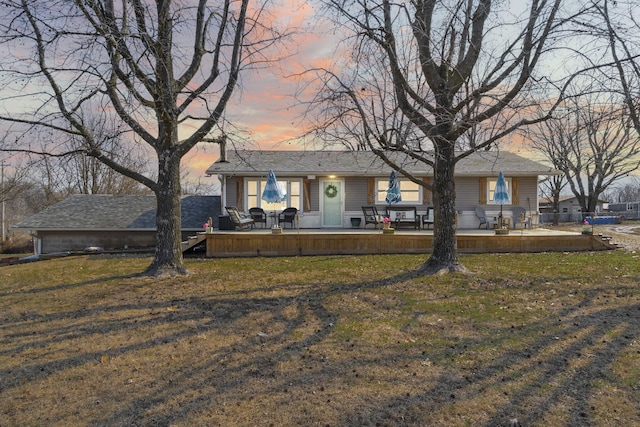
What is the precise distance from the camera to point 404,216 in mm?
16000

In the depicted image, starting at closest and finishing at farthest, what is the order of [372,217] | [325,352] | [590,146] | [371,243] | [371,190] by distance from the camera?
[325,352], [371,243], [372,217], [371,190], [590,146]

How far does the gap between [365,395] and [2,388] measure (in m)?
3.50

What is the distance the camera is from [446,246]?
348 inches

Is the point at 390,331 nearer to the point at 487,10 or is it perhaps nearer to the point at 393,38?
the point at 393,38

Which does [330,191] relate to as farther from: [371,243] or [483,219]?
[483,219]

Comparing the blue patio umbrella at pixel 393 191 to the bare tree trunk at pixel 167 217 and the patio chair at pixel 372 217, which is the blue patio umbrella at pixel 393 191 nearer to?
the patio chair at pixel 372 217

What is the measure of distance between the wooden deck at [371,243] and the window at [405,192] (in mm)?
4607

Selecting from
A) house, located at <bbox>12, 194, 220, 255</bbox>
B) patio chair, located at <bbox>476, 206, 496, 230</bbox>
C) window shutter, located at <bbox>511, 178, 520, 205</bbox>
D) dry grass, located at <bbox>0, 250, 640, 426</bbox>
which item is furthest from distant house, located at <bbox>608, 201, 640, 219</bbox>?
house, located at <bbox>12, 194, 220, 255</bbox>

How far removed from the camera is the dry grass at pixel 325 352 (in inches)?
128

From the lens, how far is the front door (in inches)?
673

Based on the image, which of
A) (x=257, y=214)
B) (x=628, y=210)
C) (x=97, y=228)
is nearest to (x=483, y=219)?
(x=257, y=214)

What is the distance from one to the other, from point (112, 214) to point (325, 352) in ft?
55.6

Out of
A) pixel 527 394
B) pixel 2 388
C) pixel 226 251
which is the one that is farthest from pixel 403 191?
pixel 2 388

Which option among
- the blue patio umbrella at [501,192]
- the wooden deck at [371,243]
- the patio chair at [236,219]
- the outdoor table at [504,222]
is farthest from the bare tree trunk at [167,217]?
the outdoor table at [504,222]
